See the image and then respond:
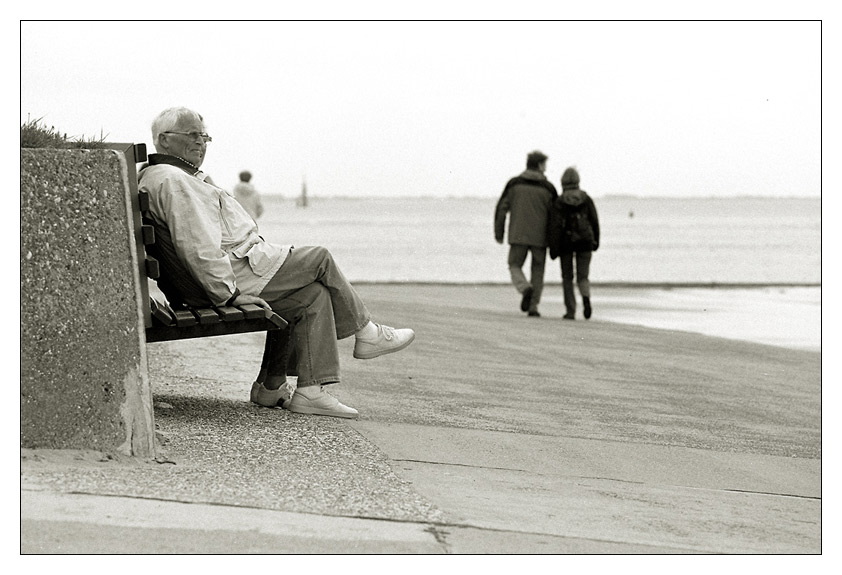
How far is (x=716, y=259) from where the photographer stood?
3912cm

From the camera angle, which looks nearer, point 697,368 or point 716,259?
point 697,368

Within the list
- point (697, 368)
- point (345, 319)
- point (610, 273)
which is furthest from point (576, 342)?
point (610, 273)

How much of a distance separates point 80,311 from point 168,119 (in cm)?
127

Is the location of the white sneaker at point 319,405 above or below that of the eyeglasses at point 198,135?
below

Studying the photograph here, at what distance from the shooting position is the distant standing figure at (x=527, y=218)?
42.3 feet

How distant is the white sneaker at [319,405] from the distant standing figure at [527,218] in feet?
24.0

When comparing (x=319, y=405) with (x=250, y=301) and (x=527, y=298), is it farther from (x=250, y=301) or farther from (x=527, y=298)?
(x=527, y=298)

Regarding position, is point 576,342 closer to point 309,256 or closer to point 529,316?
point 529,316

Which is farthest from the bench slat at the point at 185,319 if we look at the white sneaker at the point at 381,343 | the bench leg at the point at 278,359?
the white sneaker at the point at 381,343

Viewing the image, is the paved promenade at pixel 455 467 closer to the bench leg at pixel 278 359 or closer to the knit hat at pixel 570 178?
the bench leg at pixel 278 359

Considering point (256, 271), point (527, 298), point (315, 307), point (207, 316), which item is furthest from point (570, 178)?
point (207, 316)

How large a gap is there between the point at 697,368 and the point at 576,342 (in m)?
1.49

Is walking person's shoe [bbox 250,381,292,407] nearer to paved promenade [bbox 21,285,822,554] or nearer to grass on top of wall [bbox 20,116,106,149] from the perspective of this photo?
paved promenade [bbox 21,285,822,554]

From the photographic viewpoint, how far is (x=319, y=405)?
5547 millimetres
